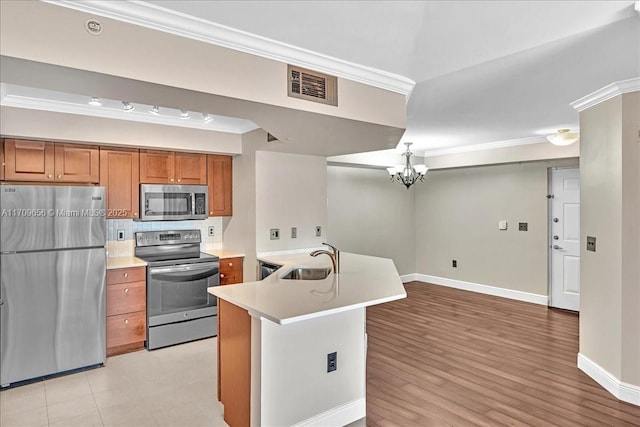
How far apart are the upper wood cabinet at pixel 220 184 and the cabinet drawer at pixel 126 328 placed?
1371mm

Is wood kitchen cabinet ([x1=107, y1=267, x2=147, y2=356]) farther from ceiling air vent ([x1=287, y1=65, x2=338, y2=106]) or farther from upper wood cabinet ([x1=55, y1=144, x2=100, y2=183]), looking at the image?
ceiling air vent ([x1=287, y1=65, x2=338, y2=106])

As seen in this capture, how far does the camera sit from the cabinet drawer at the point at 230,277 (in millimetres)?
4484

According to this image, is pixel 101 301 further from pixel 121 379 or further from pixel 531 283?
pixel 531 283

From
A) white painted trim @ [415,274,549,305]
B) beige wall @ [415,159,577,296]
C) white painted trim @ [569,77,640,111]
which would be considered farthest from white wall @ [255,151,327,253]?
white painted trim @ [415,274,549,305]

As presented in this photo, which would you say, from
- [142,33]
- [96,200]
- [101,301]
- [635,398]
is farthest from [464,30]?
[101,301]

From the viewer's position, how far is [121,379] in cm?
331

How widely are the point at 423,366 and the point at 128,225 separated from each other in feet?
11.2

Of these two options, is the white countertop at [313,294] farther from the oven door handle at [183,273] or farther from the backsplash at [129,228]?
the backsplash at [129,228]

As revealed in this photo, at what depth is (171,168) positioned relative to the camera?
433 centimetres

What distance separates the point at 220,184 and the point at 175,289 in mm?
1328

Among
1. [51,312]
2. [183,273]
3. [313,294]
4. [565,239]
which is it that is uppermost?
[565,239]

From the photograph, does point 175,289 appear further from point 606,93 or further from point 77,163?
point 606,93

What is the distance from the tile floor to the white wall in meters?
1.46

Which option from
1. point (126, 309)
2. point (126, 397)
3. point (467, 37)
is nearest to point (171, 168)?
point (126, 309)
